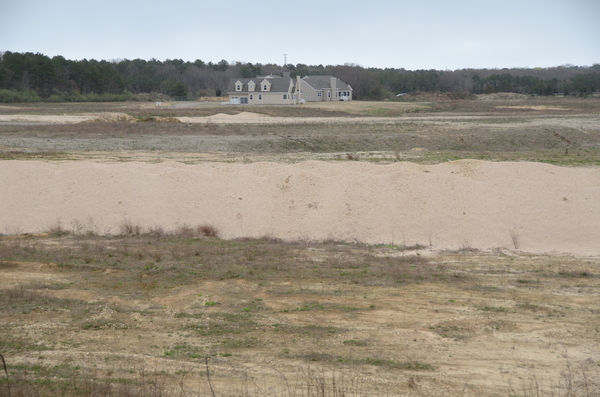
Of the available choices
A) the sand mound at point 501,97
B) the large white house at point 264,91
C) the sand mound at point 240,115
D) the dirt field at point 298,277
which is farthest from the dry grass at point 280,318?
the sand mound at point 501,97

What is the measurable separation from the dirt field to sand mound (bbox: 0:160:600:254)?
7 centimetres

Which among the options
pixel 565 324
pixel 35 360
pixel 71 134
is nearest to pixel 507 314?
pixel 565 324

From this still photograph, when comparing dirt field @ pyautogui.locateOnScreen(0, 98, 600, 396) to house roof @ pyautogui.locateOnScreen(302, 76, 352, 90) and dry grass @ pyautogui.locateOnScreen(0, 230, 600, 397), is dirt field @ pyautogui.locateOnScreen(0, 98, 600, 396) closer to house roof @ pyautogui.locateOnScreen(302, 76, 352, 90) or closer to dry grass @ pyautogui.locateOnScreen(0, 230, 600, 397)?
dry grass @ pyautogui.locateOnScreen(0, 230, 600, 397)

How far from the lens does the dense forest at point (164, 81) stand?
86062 mm

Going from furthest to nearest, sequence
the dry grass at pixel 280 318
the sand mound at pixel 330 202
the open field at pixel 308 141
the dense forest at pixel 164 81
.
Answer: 1. the dense forest at pixel 164 81
2. the open field at pixel 308 141
3. the sand mound at pixel 330 202
4. the dry grass at pixel 280 318

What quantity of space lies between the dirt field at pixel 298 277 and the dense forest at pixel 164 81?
64.3 meters

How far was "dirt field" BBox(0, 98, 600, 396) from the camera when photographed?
311 inches

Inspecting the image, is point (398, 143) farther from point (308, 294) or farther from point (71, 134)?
point (308, 294)

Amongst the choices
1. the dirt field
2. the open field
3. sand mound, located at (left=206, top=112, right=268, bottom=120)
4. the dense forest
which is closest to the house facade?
the dense forest

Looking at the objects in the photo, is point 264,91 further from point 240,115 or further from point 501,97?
point 501,97

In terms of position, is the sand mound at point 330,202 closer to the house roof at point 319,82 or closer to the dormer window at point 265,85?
the dormer window at point 265,85

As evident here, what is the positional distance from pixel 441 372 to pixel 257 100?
78189 millimetres

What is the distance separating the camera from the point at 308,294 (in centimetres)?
1152

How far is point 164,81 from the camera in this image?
4370 inches
